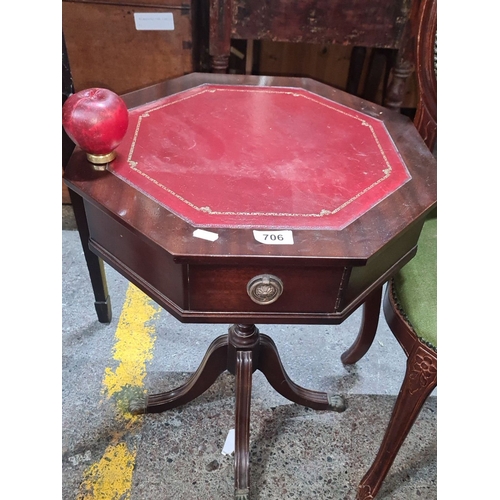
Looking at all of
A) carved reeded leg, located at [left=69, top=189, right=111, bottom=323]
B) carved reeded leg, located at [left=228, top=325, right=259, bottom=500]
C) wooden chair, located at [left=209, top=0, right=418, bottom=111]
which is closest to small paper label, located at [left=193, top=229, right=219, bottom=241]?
carved reeded leg, located at [left=228, top=325, right=259, bottom=500]

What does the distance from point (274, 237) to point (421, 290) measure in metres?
0.39

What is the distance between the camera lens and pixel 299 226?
0.75 meters

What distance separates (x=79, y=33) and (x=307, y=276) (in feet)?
4.08

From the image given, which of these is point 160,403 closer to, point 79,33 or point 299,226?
point 299,226

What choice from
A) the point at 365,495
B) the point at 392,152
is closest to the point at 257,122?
the point at 392,152

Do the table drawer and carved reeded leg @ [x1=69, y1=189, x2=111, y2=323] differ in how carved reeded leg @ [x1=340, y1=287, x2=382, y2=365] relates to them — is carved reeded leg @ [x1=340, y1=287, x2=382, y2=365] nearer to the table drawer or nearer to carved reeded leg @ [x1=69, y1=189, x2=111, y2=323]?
the table drawer

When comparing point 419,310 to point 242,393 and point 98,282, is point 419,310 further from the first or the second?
point 98,282

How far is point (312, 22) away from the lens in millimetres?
1533

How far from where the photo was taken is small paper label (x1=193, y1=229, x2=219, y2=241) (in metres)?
0.72

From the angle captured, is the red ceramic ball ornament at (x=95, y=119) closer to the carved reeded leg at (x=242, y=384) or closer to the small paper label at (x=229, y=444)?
the carved reeded leg at (x=242, y=384)

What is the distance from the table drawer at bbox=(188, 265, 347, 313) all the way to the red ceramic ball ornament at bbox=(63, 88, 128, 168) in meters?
0.26

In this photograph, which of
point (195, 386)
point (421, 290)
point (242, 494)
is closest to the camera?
point (421, 290)

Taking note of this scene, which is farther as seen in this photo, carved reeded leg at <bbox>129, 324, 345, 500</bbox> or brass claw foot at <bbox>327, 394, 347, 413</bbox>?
brass claw foot at <bbox>327, 394, 347, 413</bbox>

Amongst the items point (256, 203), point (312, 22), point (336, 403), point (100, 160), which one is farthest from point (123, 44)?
point (336, 403)
